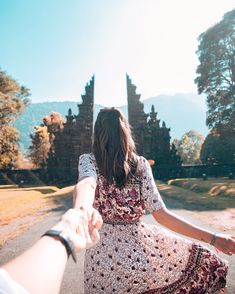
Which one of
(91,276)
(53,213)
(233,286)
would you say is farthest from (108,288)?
(53,213)

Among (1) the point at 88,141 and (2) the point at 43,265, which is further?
(1) the point at 88,141

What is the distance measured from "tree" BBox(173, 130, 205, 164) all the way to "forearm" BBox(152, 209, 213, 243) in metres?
46.3

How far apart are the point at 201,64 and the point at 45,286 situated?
87.0 ft

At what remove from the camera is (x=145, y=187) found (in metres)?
2.38

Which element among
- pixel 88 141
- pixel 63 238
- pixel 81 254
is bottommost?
pixel 81 254

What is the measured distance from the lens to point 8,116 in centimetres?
3206

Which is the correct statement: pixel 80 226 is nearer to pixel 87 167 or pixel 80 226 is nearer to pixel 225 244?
pixel 87 167

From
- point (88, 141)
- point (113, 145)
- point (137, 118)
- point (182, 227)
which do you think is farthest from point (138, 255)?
point (137, 118)

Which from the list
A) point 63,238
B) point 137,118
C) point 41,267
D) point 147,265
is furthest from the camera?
point 137,118

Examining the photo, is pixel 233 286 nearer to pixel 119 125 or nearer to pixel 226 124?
pixel 119 125

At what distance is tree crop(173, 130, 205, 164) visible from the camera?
171ft

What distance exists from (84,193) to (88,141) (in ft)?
94.6

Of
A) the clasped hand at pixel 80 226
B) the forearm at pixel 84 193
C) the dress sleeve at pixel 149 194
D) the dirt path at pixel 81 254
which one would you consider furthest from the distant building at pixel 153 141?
the clasped hand at pixel 80 226

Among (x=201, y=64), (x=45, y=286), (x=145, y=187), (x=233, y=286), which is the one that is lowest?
(x=233, y=286)
